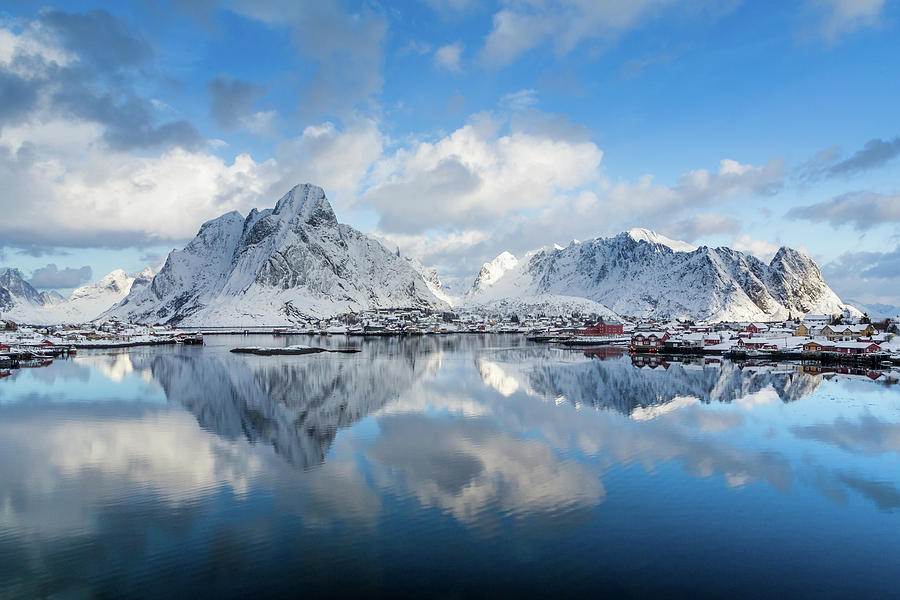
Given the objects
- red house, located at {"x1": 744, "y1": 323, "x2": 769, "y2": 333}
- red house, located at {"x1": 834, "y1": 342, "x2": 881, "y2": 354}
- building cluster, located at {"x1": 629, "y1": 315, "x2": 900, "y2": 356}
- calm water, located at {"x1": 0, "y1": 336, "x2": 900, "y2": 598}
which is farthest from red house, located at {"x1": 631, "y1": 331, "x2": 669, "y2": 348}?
calm water, located at {"x1": 0, "y1": 336, "x2": 900, "y2": 598}

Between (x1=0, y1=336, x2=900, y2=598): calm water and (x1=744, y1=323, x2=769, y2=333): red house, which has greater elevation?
(x1=744, y1=323, x2=769, y2=333): red house

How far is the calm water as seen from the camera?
11.8 metres

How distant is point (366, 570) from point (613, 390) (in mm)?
32595

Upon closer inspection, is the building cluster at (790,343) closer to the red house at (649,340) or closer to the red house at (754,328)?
the red house at (649,340)

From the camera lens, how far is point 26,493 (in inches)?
A: 669

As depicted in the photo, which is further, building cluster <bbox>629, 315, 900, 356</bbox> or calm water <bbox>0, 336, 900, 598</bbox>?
building cluster <bbox>629, 315, 900, 356</bbox>

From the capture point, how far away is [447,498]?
652 inches

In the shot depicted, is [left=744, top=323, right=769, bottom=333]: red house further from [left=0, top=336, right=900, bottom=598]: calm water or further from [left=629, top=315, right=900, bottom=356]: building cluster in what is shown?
[left=0, top=336, right=900, bottom=598]: calm water

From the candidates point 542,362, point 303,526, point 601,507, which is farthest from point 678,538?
point 542,362

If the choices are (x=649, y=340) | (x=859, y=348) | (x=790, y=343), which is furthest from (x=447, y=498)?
(x=649, y=340)

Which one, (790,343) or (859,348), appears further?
(790,343)

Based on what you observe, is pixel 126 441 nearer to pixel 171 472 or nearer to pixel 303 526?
pixel 171 472

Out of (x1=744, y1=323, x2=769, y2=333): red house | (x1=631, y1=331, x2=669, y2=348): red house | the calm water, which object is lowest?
the calm water

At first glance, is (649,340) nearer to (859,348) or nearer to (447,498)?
(859,348)
